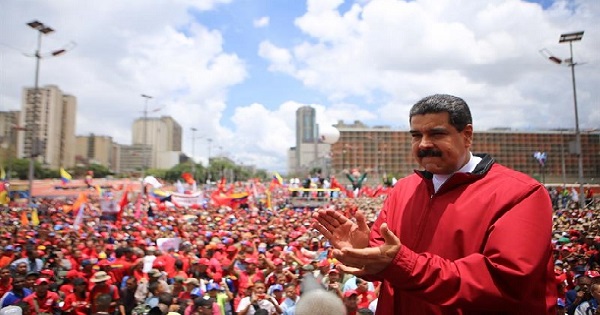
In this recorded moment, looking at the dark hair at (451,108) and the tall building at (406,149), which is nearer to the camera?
the dark hair at (451,108)

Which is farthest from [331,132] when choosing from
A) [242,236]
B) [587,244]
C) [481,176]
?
[481,176]

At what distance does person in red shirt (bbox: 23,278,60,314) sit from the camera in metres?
5.63

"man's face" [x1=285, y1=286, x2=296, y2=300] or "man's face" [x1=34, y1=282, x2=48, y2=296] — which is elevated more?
"man's face" [x1=34, y1=282, x2=48, y2=296]

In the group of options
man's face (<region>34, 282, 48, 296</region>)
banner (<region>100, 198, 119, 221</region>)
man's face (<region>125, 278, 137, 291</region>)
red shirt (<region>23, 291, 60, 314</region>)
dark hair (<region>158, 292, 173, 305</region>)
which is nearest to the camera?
dark hair (<region>158, 292, 173, 305</region>)

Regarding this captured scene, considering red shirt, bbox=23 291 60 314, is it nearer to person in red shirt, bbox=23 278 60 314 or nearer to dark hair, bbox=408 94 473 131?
person in red shirt, bbox=23 278 60 314

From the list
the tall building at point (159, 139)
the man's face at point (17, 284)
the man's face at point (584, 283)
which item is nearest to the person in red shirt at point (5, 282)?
the man's face at point (17, 284)

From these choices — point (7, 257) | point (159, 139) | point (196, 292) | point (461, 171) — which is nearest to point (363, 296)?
point (196, 292)

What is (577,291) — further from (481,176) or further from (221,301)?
(481,176)

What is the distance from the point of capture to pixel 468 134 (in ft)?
5.78

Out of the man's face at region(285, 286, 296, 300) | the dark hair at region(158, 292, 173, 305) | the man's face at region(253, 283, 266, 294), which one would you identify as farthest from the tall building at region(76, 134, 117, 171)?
the man's face at region(285, 286, 296, 300)

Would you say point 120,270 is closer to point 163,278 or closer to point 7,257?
point 163,278

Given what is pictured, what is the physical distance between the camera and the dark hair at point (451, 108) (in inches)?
66.2

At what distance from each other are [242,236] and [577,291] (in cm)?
875

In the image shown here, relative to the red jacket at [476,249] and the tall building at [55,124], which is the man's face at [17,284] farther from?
the tall building at [55,124]
